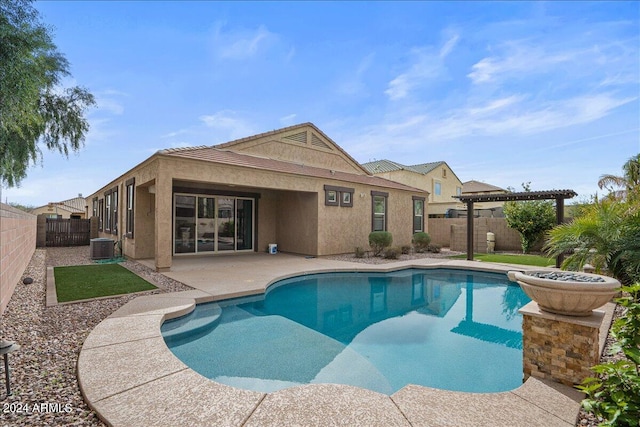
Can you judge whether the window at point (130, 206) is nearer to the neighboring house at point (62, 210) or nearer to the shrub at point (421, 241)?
the shrub at point (421, 241)

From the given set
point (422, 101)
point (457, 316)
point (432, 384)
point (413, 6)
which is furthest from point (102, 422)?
point (422, 101)

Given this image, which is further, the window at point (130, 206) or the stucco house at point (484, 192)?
the stucco house at point (484, 192)

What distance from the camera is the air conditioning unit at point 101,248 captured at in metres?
12.8

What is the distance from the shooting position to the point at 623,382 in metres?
2.17

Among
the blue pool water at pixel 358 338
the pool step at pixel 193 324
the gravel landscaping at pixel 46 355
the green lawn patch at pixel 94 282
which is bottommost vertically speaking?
the blue pool water at pixel 358 338

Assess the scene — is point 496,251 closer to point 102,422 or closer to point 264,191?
point 264,191

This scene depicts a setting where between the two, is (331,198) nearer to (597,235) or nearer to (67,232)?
(597,235)

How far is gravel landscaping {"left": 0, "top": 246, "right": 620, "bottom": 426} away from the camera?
109 inches

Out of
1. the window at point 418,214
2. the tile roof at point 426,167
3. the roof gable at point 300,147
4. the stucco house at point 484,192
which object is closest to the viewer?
the roof gable at point 300,147

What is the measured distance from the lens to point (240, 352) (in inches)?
193

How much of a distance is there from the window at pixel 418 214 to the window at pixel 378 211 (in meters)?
3.09

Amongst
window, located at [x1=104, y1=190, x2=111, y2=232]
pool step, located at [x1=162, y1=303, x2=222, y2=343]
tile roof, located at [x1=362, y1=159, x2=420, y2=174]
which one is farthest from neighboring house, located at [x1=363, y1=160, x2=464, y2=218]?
pool step, located at [x1=162, y1=303, x2=222, y2=343]

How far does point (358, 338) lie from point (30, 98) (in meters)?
9.34

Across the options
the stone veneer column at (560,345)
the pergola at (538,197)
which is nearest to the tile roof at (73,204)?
the pergola at (538,197)
